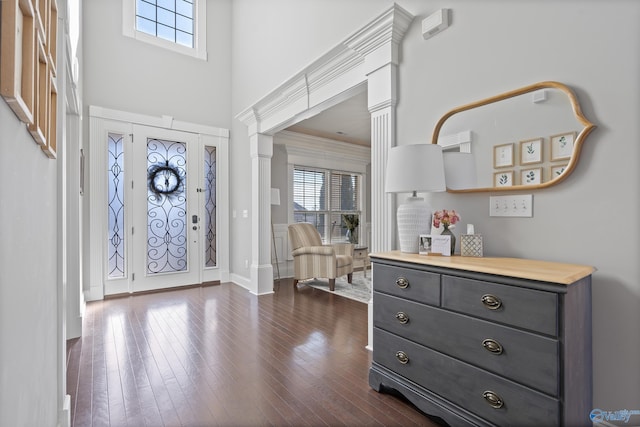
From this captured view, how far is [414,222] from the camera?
2.11 m

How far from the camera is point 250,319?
346 cm

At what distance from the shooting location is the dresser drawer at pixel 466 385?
1307mm

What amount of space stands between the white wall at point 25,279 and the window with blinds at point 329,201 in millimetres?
5097

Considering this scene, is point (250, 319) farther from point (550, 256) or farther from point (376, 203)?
point (550, 256)

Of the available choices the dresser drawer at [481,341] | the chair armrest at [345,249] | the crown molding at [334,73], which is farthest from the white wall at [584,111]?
the chair armrest at [345,249]

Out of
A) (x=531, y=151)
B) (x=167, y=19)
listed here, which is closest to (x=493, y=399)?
(x=531, y=151)

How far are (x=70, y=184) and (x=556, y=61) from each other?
3951 millimetres

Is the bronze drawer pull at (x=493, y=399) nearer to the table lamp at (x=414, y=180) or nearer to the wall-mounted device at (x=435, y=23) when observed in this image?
the table lamp at (x=414, y=180)

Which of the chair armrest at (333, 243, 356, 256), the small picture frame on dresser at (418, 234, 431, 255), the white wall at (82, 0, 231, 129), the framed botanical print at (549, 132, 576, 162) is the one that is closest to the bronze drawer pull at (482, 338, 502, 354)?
the small picture frame on dresser at (418, 234, 431, 255)

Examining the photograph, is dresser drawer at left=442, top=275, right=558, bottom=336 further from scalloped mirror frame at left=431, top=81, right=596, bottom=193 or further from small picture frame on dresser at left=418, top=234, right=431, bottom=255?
scalloped mirror frame at left=431, top=81, right=596, bottom=193

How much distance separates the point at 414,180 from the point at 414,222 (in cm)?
29

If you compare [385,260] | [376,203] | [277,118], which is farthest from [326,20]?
[385,260]

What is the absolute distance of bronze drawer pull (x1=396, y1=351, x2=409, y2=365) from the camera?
1829mm

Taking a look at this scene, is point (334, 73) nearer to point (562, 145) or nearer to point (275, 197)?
point (562, 145)
